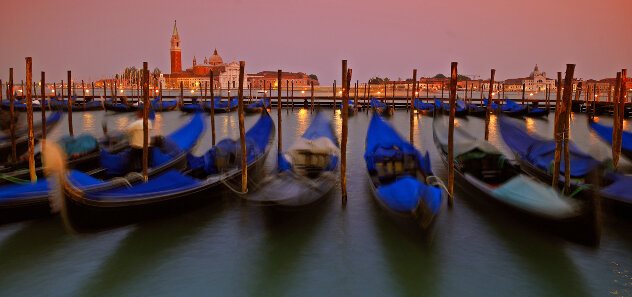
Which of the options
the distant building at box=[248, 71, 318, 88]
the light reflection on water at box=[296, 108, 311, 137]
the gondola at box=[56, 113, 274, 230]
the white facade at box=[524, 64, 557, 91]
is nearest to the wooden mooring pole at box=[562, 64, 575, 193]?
the gondola at box=[56, 113, 274, 230]

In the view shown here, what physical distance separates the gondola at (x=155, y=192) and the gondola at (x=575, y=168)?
400cm

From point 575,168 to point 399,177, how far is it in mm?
2272

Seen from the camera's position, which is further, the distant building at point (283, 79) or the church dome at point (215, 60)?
the church dome at point (215, 60)

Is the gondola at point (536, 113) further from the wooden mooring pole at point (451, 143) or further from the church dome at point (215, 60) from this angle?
the church dome at point (215, 60)

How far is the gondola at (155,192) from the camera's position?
14.6 ft

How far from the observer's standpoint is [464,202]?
6523 mm

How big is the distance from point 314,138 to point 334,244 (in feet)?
9.47

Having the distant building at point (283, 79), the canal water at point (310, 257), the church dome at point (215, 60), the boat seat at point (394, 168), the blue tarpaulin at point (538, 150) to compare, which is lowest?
the canal water at point (310, 257)

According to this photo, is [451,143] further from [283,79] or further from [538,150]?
[283,79]

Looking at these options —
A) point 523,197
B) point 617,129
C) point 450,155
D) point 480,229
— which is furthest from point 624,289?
point 617,129

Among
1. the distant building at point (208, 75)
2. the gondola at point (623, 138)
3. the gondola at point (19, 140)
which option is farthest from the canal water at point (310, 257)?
the distant building at point (208, 75)

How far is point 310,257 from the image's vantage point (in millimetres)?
4820

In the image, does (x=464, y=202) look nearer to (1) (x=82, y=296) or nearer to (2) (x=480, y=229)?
(2) (x=480, y=229)

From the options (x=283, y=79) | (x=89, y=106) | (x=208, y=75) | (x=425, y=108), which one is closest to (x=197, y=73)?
(x=208, y=75)
